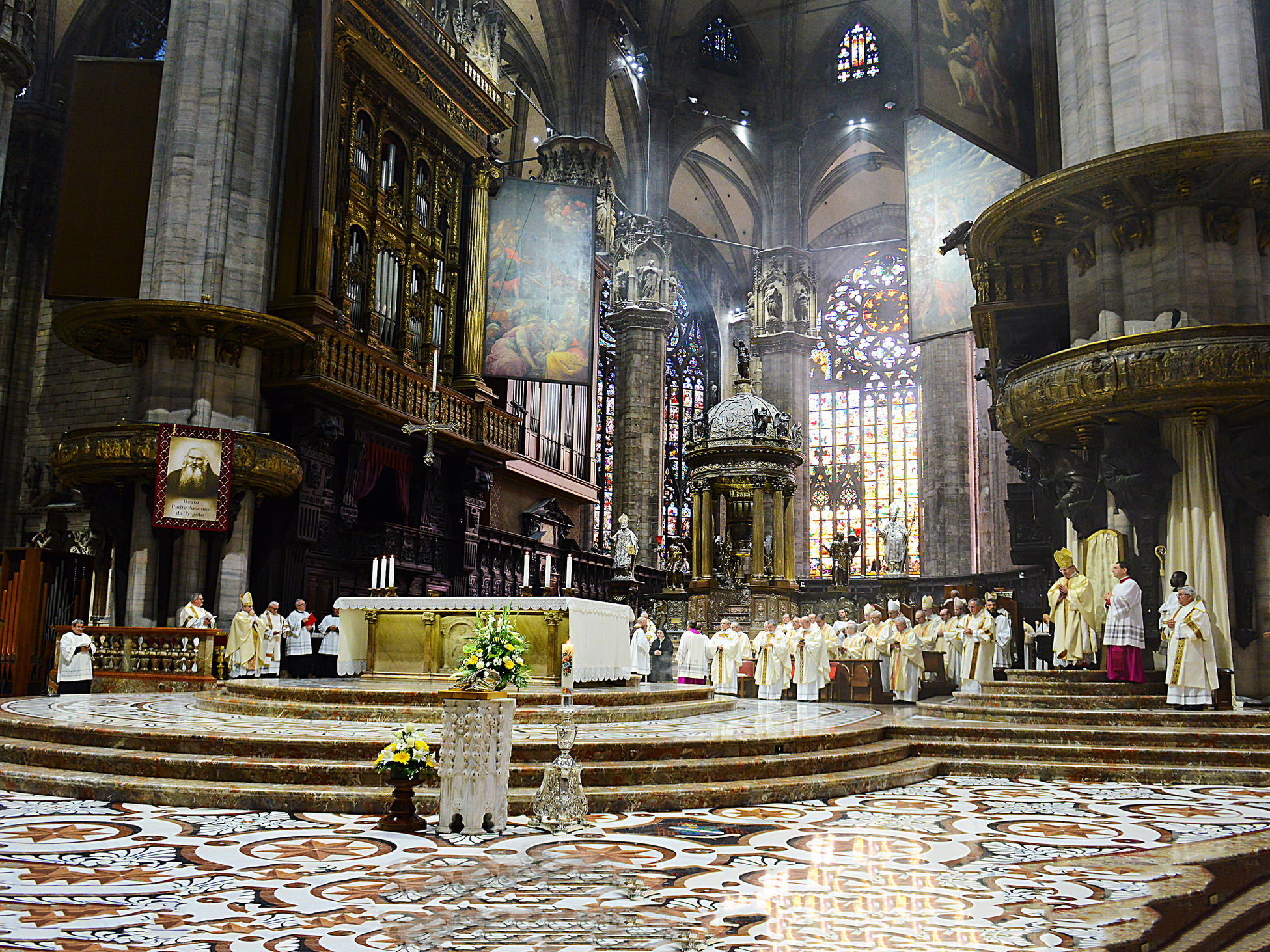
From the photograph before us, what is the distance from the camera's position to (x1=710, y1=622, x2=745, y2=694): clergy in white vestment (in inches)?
608

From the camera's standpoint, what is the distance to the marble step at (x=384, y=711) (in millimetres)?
7762

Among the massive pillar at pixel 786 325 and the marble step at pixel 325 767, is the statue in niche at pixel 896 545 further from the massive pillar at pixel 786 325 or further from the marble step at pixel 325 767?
the marble step at pixel 325 767

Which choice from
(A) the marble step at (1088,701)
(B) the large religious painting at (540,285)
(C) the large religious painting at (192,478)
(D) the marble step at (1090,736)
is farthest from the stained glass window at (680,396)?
(D) the marble step at (1090,736)

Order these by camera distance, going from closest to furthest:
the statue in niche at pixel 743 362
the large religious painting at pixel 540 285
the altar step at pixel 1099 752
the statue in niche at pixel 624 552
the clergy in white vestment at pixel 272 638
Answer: the altar step at pixel 1099 752, the clergy in white vestment at pixel 272 638, the large religious painting at pixel 540 285, the statue in niche at pixel 743 362, the statue in niche at pixel 624 552

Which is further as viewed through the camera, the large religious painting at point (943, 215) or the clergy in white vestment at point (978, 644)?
the large religious painting at point (943, 215)

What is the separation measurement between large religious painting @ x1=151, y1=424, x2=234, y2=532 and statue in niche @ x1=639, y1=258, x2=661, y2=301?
18694 millimetres

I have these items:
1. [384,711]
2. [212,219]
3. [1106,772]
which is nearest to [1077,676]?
[1106,772]

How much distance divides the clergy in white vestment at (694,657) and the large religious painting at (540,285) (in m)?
5.89

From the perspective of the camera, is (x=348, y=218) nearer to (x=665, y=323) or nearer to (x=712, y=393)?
(x=665, y=323)

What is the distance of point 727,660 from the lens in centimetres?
1550

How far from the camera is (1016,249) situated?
12492 millimetres

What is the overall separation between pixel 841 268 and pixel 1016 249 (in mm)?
23941

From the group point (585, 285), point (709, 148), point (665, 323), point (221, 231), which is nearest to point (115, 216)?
point (221, 231)

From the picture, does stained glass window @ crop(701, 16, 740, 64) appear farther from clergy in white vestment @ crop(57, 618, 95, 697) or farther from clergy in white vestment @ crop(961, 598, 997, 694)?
clergy in white vestment @ crop(57, 618, 95, 697)
